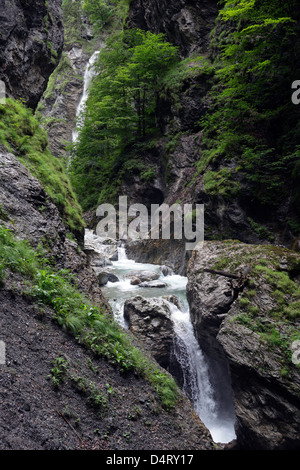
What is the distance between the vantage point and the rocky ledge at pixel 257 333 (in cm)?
574

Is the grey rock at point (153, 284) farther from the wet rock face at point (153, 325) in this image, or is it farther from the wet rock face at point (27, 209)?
the wet rock face at point (27, 209)

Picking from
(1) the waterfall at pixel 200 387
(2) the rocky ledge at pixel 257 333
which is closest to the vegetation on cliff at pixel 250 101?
(2) the rocky ledge at pixel 257 333

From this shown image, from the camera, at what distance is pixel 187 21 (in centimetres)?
2070

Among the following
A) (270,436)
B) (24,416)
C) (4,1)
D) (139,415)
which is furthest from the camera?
(4,1)

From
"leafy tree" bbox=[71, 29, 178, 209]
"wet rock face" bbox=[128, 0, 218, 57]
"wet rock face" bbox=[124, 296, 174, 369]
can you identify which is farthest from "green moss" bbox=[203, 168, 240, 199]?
"wet rock face" bbox=[128, 0, 218, 57]

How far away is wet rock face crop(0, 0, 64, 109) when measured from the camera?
1076 cm

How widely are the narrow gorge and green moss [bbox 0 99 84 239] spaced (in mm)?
59

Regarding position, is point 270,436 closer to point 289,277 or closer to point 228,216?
point 289,277

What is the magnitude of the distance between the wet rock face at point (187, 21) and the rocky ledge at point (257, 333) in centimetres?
1965

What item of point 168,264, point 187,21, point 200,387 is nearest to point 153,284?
point 168,264

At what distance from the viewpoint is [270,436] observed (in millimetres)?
5816

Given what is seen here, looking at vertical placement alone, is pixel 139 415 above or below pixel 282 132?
below

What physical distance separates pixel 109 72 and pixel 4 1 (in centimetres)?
1443
